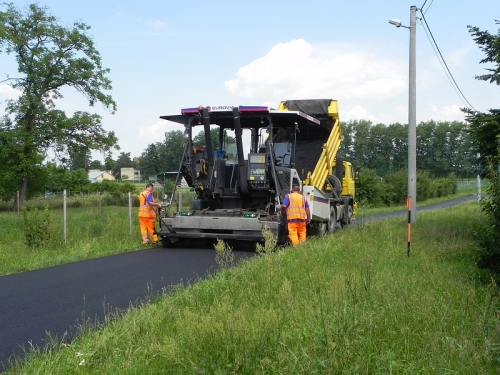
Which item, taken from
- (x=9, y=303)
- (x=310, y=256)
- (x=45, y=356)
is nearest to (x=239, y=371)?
(x=45, y=356)

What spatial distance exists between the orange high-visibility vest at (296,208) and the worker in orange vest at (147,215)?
3.39 m

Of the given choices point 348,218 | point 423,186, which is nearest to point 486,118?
point 348,218

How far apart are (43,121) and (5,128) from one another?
222cm

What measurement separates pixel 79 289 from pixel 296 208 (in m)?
5.23

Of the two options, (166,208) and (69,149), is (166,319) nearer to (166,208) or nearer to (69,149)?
(166,208)

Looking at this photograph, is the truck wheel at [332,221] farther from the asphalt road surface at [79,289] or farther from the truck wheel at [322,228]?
the asphalt road surface at [79,289]

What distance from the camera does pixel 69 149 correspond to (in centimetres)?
3778

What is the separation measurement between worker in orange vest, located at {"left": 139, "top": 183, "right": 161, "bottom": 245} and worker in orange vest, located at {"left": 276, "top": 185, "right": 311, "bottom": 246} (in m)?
3.35

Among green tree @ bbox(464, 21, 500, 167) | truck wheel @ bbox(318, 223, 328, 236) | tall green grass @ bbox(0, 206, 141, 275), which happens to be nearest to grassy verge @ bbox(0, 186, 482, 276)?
tall green grass @ bbox(0, 206, 141, 275)

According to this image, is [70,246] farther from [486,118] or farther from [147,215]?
[486,118]

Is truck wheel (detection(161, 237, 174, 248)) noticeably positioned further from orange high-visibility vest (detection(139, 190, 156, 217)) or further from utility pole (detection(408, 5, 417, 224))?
utility pole (detection(408, 5, 417, 224))

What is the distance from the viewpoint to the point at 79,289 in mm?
8539

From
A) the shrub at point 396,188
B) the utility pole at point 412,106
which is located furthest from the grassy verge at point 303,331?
the shrub at point 396,188

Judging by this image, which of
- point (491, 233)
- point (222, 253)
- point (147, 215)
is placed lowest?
point (222, 253)
